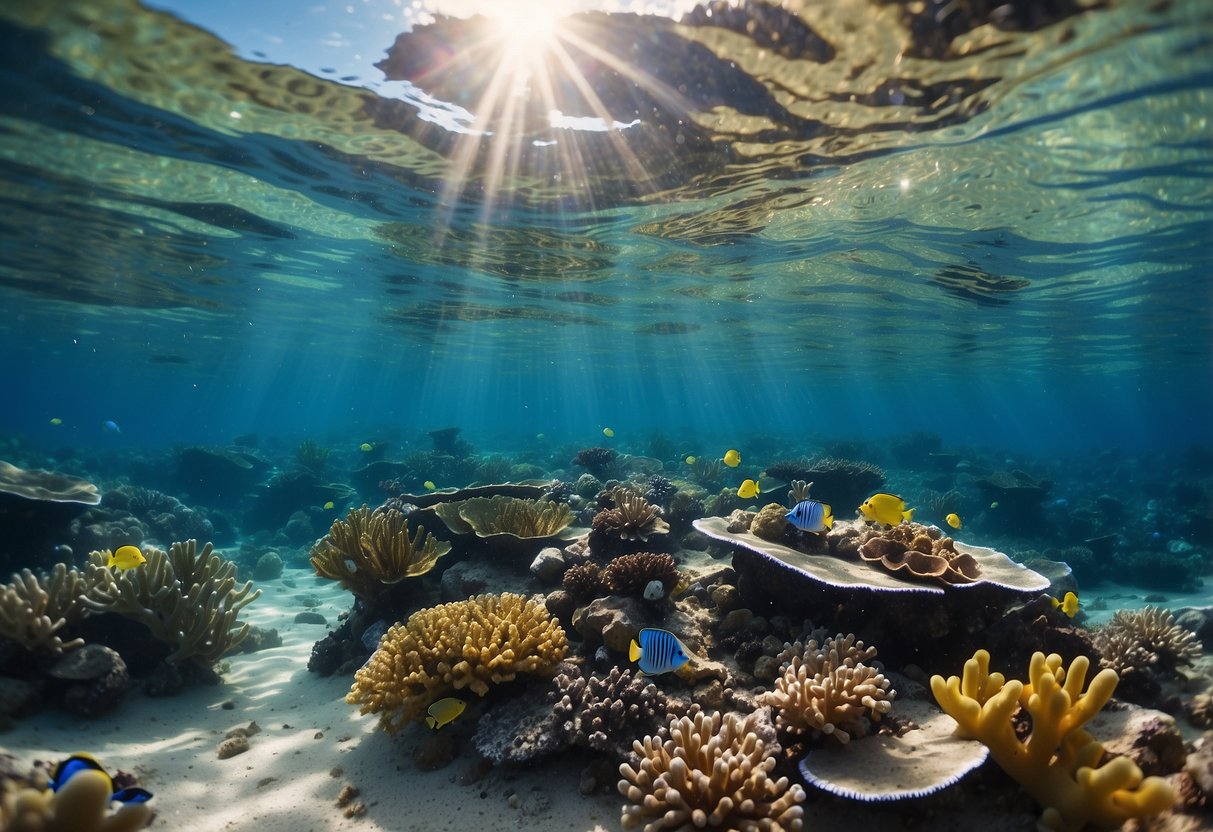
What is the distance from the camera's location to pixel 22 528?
29.6 feet

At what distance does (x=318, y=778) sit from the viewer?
5125 mm

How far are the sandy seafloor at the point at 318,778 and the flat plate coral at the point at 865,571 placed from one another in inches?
64.5

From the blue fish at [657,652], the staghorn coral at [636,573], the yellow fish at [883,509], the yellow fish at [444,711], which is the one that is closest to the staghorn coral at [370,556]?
the staghorn coral at [636,573]

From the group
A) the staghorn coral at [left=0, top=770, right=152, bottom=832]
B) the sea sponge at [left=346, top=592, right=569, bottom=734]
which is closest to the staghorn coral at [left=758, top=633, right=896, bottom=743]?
the sea sponge at [left=346, top=592, right=569, bottom=734]

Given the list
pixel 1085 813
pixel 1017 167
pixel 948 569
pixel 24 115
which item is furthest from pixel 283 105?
pixel 1017 167

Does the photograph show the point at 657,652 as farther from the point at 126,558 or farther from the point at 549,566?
the point at 126,558

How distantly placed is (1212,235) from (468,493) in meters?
19.6

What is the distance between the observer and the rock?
7289 mm

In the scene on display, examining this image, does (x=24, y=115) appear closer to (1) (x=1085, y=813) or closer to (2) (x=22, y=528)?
(2) (x=22, y=528)

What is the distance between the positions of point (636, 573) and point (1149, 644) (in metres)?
5.20

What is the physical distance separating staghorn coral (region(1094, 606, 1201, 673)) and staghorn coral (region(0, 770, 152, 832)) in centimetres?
745

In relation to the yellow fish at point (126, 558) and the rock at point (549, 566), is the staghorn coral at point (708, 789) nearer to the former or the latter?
the rock at point (549, 566)

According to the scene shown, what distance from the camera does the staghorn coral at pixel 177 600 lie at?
6.87 meters

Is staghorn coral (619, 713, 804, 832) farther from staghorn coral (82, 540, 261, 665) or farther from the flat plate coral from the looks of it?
staghorn coral (82, 540, 261, 665)
